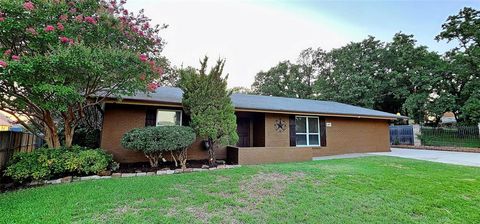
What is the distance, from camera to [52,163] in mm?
5555

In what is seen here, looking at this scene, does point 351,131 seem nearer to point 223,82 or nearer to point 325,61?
point 223,82

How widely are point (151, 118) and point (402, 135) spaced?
64.3ft

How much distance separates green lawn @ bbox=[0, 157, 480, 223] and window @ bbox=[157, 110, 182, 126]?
3255 millimetres

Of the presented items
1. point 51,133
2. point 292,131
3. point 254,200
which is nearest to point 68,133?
point 51,133

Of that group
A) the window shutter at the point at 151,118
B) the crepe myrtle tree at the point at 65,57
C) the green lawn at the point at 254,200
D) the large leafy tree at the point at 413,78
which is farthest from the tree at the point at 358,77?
the crepe myrtle tree at the point at 65,57

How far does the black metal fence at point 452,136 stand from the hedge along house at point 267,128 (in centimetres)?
611

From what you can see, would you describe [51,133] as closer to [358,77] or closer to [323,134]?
[323,134]

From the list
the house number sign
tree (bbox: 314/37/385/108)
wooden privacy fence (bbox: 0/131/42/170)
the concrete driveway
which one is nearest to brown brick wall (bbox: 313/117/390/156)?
the concrete driveway

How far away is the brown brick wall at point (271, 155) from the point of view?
27.5 ft

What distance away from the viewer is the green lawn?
3.52 metres

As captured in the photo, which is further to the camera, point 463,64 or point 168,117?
point 463,64

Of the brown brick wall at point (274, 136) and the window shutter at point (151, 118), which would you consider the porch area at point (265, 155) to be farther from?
the window shutter at point (151, 118)

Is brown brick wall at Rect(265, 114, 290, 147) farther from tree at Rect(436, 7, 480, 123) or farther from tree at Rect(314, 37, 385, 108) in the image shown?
tree at Rect(314, 37, 385, 108)

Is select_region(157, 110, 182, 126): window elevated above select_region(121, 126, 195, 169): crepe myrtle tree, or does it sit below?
above
